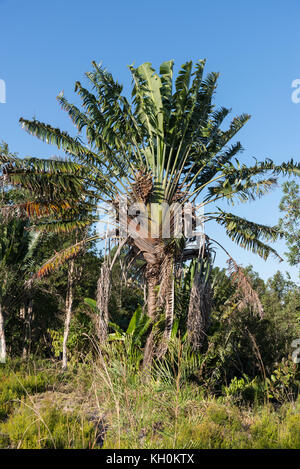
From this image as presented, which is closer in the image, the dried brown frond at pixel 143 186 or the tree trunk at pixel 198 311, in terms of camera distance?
the tree trunk at pixel 198 311

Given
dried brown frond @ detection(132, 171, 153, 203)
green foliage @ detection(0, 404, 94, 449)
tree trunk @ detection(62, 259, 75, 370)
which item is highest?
dried brown frond @ detection(132, 171, 153, 203)

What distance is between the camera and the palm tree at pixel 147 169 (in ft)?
34.1

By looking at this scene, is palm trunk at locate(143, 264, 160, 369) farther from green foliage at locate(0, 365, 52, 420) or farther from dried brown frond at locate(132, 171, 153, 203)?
green foliage at locate(0, 365, 52, 420)

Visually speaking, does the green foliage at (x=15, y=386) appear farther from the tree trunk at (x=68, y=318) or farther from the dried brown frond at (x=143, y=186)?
the dried brown frond at (x=143, y=186)

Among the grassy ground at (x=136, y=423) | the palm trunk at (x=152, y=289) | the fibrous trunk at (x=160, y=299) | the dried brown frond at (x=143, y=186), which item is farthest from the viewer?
the dried brown frond at (x=143, y=186)

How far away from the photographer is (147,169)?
11453 mm

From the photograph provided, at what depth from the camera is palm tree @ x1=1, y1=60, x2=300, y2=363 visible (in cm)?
1039

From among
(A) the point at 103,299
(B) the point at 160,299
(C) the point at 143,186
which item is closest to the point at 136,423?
(A) the point at 103,299

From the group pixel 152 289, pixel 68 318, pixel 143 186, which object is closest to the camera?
pixel 143 186

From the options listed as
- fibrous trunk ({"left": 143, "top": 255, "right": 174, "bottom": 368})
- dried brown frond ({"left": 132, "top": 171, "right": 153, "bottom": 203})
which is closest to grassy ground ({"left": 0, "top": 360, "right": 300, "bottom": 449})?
fibrous trunk ({"left": 143, "top": 255, "right": 174, "bottom": 368})

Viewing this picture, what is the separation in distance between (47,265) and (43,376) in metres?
3.45

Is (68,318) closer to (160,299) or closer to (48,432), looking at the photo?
(160,299)

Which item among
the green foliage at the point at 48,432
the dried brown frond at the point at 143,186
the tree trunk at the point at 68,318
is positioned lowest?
the green foliage at the point at 48,432

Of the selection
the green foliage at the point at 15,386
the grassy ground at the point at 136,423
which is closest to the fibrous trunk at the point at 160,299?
the green foliage at the point at 15,386
